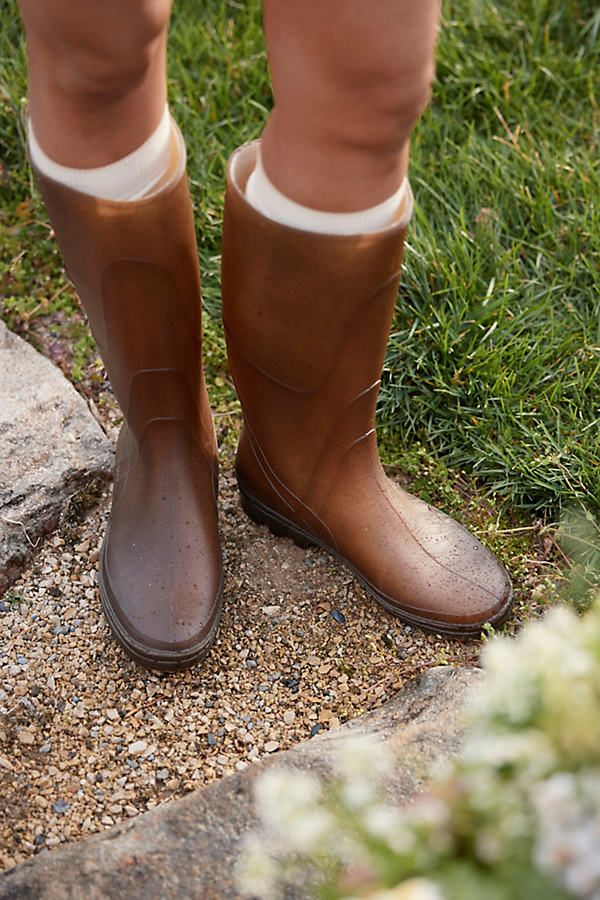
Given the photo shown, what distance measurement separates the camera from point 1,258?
252 cm

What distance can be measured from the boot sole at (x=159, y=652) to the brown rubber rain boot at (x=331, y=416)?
0.85ft

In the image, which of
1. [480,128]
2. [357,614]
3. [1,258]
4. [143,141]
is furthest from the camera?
[480,128]

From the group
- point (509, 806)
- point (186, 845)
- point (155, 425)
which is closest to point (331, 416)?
point (155, 425)

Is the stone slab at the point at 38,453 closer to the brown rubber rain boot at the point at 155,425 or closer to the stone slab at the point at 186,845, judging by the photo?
the brown rubber rain boot at the point at 155,425

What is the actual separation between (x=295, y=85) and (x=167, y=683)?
1012 millimetres

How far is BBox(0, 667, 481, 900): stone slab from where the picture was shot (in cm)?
111

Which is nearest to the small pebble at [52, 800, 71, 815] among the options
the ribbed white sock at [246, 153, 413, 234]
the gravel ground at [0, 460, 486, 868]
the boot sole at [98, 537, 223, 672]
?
the gravel ground at [0, 460, 486, 868]

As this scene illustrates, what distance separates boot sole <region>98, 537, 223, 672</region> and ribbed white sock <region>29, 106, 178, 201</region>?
702mm

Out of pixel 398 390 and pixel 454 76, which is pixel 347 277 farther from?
pixel 454 76

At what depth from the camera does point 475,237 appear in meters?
2.40

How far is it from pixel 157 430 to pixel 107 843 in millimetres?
728

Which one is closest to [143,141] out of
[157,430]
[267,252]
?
[267,252]

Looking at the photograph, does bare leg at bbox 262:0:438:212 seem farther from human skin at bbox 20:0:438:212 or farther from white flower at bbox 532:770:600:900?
white flower at bbox 532:770:600:900

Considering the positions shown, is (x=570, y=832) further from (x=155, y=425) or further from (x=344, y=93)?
(x=155, y=425)
